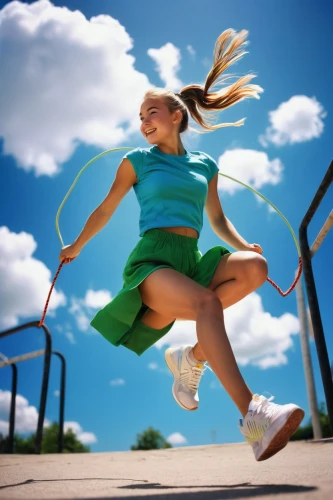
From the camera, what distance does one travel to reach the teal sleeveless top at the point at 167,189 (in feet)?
7.35

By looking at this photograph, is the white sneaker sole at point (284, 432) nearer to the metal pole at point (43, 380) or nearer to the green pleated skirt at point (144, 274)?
the green pleated skirt at point (144, 274)

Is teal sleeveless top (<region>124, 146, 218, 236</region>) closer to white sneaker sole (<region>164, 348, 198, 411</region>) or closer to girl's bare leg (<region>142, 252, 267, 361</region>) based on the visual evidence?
girl's bare leg (<region>142, 252, 267, 361</region>)

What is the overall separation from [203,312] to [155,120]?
99cm

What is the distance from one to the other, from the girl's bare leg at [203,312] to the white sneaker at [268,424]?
5cm

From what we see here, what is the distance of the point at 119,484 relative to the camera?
5.42 ft

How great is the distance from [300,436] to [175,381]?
6.16 meters

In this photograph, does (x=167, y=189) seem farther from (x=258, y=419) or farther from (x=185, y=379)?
(x=258, y=419)

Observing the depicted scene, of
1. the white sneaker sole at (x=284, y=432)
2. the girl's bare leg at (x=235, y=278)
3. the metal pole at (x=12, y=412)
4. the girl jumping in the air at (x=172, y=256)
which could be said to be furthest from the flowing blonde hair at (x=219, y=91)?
the metal pole at (x=12, y=412)

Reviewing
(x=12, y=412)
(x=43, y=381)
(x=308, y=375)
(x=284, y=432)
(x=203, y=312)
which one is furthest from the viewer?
(x=12, y=412)

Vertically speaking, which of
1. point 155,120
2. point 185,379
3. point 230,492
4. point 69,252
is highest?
point 155,120

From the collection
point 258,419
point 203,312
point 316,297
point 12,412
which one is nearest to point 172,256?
point 203,312

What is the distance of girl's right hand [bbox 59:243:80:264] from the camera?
230 cm

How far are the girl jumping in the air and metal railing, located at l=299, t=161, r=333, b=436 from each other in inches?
28.6

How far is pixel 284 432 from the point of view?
158 cm
